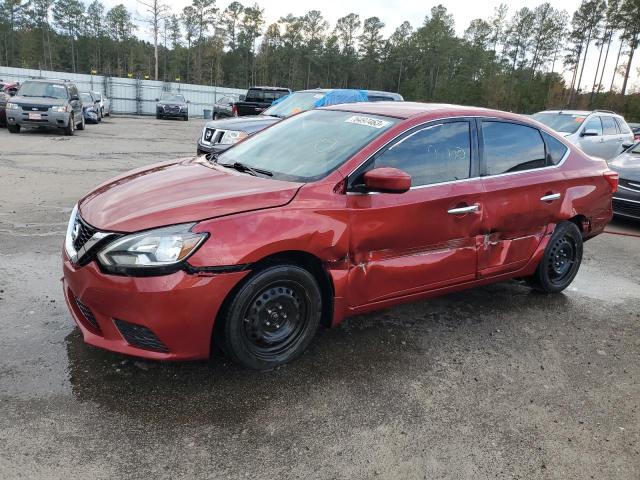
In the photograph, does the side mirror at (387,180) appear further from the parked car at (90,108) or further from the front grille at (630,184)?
the parked car at (90,108)

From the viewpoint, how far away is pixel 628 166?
856 cm

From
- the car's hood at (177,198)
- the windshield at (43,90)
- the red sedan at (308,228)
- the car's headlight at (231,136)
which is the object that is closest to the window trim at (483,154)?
the red sedan at (308,228)

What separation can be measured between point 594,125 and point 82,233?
41.6 feet

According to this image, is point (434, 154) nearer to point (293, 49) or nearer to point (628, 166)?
point (628, 166)

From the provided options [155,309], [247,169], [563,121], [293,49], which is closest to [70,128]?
[563,121]

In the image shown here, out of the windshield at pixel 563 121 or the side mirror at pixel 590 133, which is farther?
the windshield at pixel 563 121

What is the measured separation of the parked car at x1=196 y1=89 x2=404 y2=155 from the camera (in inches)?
339

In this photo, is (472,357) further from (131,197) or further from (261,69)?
Result: (261,69)

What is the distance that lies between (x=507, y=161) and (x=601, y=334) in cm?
159

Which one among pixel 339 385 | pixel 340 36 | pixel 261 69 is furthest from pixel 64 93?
pixel 340 36

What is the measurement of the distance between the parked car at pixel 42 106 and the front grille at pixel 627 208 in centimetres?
1474

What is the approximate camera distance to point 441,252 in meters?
3.72

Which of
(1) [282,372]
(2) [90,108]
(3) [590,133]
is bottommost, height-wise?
(1) [282,372]

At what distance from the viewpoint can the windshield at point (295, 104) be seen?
10651 mm
